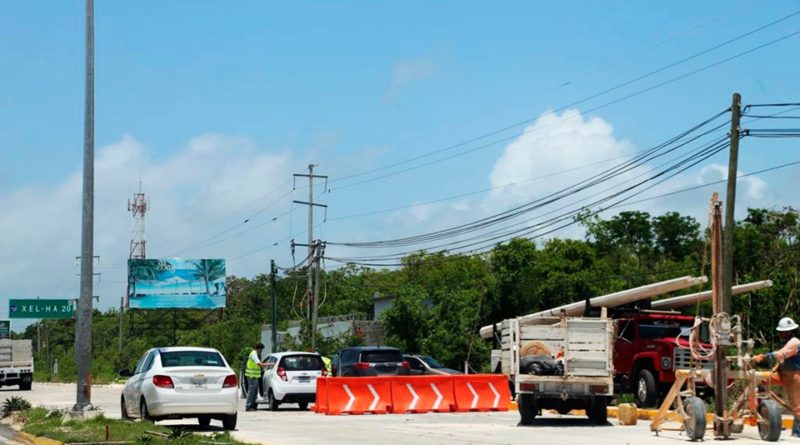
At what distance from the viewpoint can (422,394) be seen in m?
28.0

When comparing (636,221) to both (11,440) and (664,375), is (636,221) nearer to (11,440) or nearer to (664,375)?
(664,375)

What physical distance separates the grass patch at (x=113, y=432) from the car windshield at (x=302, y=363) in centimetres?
757

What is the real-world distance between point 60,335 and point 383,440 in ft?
404

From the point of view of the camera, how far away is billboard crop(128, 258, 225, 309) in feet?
259

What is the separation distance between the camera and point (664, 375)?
26875mm

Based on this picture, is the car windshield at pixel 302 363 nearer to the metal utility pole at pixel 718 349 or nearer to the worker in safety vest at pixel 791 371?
the metal utility pole at pixel 718 349

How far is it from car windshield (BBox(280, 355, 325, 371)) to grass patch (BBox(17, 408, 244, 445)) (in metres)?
7.57

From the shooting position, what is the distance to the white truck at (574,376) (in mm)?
21719

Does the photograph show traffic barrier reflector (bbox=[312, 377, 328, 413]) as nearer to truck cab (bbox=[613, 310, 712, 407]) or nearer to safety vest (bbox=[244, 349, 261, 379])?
safety vest (bbox=[244, 349, 261, 379])

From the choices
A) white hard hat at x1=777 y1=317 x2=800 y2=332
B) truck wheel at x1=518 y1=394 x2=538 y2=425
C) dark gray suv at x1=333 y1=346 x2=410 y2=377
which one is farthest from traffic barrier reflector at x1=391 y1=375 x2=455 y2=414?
white hard hat at x1=777 y1=317 x2=800 y2=332

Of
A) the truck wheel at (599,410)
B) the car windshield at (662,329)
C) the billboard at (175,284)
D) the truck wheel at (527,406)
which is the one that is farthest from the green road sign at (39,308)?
the truck wheel at (599,410)

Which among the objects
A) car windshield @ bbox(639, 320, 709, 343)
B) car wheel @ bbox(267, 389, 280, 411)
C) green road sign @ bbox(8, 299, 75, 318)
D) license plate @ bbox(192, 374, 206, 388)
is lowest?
car wheel @ bbox(267, 389, 280, 411)

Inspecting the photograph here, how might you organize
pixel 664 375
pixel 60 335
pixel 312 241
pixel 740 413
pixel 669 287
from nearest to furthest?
pixel 740 413, pixel 664 375, pixel 669 287, pixel 312 241, pixel 60 335

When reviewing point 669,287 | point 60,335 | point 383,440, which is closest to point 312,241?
point 669,287
